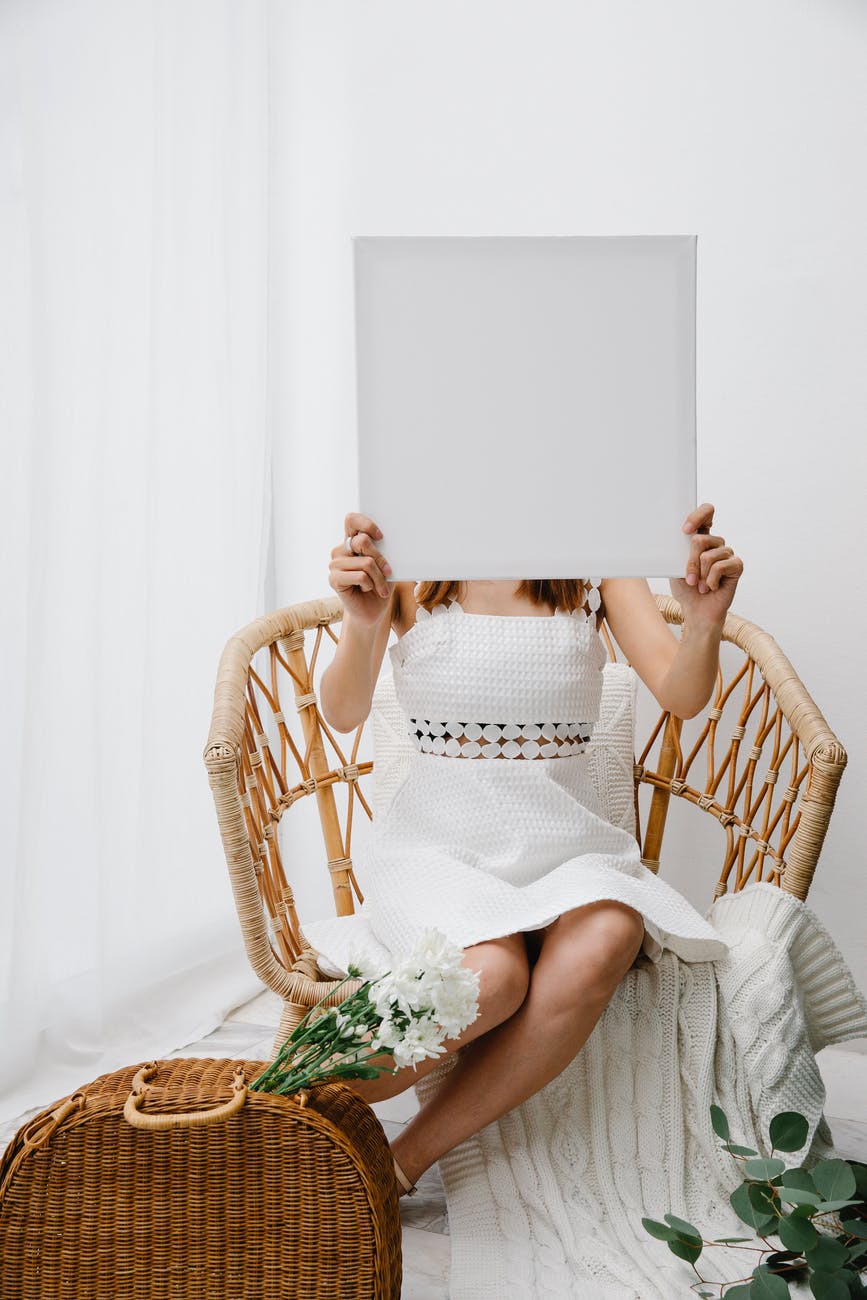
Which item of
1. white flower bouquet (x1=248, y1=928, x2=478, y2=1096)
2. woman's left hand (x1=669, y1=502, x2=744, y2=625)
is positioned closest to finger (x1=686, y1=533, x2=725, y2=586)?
woman's left hand (x1=669, y1=502, x2=744, y2=625)

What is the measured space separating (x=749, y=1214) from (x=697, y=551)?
0.65 m

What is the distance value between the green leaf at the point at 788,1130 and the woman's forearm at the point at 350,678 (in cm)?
66

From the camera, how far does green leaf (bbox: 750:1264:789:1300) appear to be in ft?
3.13

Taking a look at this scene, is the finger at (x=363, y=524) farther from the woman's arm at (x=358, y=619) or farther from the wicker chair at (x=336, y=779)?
the wicker chair at (x=336, y=779)

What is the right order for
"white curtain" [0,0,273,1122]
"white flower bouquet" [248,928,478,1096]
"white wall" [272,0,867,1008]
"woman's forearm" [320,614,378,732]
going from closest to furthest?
"white flower bouquet" [248,928,478,1096], "woman's forearm" [320,614,378,732], "white curtain" [0,0,273,1122], "white wall" [272,0,867,1008]

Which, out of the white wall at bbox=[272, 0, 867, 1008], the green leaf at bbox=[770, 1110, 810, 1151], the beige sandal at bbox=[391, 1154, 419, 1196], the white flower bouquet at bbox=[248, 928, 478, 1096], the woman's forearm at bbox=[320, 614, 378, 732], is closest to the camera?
the white flower bouquet at bbox=[248, 928, 478, 1096]

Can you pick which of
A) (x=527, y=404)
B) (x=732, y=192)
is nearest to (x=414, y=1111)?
(x=527, y=404)

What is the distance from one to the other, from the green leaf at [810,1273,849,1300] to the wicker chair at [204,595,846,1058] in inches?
18.2

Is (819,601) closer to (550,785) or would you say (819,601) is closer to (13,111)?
(550,785)

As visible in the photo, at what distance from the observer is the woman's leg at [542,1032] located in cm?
118

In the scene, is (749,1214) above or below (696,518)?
below

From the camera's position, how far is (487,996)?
115 cm

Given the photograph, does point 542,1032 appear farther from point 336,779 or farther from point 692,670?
point 336,779

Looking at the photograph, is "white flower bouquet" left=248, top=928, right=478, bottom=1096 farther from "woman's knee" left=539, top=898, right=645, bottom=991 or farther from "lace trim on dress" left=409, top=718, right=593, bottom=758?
"lace trim on dress" left=409, top=718, right=593, bottom=758
